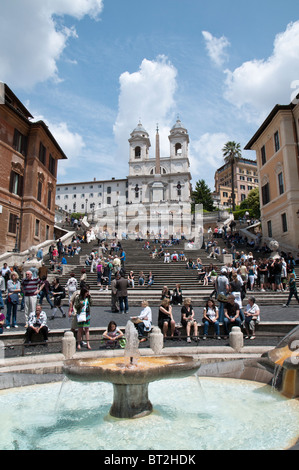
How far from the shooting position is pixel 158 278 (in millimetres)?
19875

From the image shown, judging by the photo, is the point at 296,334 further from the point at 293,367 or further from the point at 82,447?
the point at 82,447

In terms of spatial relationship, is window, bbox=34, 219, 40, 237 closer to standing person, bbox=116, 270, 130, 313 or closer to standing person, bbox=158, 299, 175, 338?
standing person, bbox=116, 270, 130, 313

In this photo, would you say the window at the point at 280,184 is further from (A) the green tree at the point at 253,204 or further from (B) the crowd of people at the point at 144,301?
(A) the green tree at the point at 253,204

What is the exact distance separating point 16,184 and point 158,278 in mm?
15015

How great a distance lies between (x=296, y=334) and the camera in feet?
17.7

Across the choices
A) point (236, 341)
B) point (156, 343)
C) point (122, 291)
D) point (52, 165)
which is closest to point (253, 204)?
point (52, 165)

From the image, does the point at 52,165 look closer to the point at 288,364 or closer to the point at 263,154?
the point at 263,154

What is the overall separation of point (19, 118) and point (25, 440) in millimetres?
27178

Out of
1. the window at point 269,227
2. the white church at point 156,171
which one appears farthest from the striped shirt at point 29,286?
the white church at point 156,171

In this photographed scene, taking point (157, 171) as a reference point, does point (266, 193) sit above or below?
below

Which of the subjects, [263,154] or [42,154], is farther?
[263,154]

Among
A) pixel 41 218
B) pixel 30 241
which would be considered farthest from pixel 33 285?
pixel 41 218

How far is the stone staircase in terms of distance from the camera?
50.9 feet
